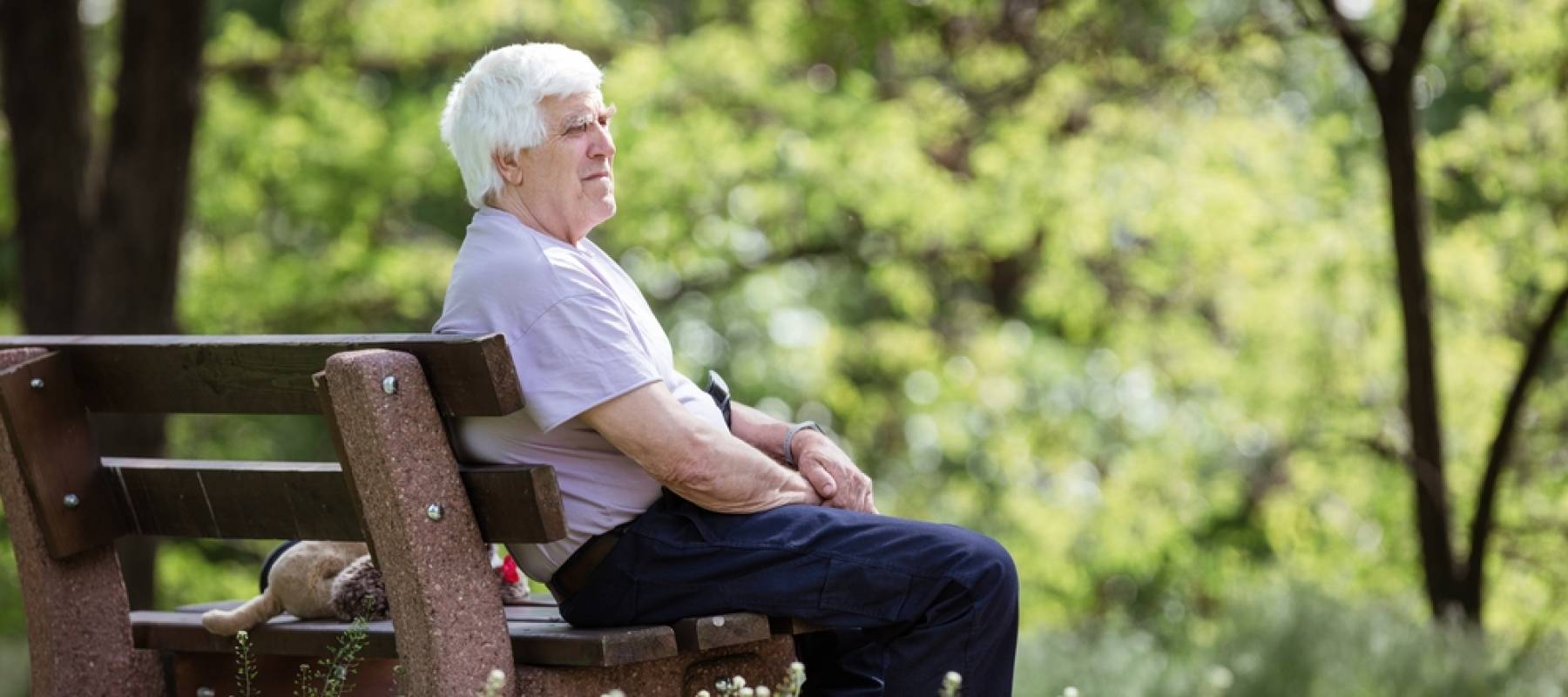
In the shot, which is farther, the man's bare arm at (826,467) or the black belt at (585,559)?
the man's bare arm at (826,467)

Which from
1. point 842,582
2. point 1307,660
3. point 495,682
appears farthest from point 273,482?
point 1307,660

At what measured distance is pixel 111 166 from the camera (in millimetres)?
8141

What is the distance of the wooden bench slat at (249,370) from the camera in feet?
9.76

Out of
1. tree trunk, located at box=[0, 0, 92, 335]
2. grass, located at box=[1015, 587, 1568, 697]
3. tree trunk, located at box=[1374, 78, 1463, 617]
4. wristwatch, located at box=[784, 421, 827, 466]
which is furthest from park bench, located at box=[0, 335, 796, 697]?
tree trunk, located at box=[0, 0, 92, 335]

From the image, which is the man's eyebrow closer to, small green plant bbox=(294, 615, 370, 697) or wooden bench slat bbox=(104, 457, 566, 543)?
wooden bench slat bbox=(104, 457, 566, 543)

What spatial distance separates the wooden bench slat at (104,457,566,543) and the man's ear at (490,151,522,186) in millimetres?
560

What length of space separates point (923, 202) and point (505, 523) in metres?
9.98

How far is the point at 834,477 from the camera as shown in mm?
3590

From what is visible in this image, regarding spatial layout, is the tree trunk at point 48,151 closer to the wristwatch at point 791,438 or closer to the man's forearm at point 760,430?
the man's forearm at point 760,430

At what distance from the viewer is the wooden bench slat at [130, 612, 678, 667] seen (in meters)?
3.07

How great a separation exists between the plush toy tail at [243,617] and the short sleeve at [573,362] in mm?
833

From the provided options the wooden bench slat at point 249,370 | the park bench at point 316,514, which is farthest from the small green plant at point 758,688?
the wooden bench slat at point 249,370

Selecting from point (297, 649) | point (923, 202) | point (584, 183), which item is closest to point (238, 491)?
point (297, 649)

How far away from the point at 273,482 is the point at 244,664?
0.36m
